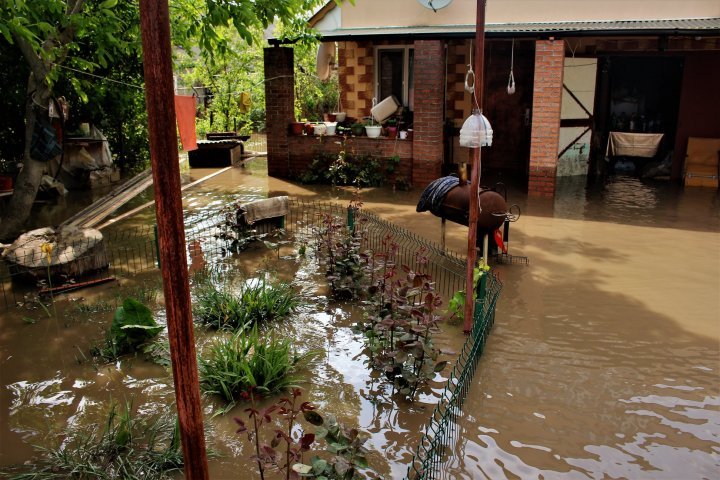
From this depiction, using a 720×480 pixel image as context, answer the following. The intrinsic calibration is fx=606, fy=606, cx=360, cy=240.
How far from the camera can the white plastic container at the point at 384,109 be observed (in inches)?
605

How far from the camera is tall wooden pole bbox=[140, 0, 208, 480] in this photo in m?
2.27

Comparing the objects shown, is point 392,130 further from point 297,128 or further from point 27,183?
point 27,183

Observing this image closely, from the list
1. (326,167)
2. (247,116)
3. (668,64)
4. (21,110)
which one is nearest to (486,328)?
(326,167)

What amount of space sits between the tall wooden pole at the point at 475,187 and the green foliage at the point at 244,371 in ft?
6.58

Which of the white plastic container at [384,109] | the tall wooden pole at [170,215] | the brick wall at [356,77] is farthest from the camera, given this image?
the brick wall at [356,77]

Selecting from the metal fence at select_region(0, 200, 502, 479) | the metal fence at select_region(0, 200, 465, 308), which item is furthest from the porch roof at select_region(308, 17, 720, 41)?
the metal fence at select_region(0, 200, 465, 308)

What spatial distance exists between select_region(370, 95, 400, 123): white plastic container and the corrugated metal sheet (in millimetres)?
1756

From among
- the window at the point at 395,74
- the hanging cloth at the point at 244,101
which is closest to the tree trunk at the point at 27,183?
the window at the point at 395,74

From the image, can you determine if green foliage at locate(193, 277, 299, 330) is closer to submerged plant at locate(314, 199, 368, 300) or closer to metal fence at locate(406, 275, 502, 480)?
submerged plant at locate(314, 199, 368, 300)

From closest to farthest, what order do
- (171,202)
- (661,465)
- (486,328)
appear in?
(171,202) < (661,465) < (486,328)

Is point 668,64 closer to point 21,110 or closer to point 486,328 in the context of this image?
point 486,328

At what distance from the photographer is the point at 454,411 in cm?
502

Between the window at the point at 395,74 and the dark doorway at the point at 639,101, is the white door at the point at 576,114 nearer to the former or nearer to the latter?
the dark doorway at the point at 639,101

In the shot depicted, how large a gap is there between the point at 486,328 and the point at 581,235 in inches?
189
